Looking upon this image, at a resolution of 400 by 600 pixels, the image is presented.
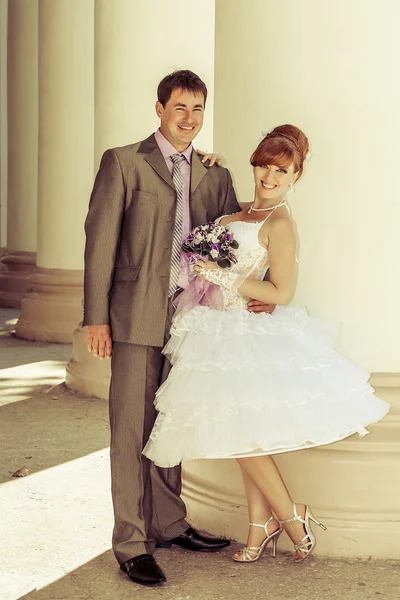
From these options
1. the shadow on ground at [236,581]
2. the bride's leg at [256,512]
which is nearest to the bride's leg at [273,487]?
the bride's leg at [256,512]

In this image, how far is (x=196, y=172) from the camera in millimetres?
5770

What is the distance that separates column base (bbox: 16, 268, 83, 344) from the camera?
14219mm

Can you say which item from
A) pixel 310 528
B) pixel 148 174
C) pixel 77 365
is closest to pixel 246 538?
pixel 310 528

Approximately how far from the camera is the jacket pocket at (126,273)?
5.53 metres

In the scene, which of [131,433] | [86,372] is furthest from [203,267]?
[86,372]

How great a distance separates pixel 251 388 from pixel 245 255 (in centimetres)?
83

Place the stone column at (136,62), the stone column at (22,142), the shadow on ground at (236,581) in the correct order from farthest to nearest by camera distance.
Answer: the stone column at (22,142) → the stone column at (136,62) → the shadow on ground at (236,581)

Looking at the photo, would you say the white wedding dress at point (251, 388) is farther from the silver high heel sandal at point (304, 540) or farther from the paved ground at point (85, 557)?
the paved ground at point (85, 557)

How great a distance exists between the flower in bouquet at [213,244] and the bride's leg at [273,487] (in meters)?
1.08

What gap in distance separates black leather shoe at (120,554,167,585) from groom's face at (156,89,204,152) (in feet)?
7.58

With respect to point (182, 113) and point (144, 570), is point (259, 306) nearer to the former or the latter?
point (182, 113)

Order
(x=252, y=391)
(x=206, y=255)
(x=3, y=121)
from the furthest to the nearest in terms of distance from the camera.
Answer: (x=3, y=121)
(x=206, y=255)
(x=252, y=391)

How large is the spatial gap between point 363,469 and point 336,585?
2.35ft

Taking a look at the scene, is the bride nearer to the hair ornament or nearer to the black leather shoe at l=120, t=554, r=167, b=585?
the hair ornament
